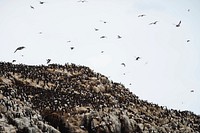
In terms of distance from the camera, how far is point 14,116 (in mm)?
41594

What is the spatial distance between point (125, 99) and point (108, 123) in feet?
67.6

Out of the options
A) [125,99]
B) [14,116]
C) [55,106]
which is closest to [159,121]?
[125,99]

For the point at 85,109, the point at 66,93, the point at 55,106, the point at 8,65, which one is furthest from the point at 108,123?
the point at 8,65

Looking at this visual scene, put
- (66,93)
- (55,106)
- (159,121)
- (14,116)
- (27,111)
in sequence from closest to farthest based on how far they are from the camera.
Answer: (14,116) → (27,111) → (55,106) → (66,93) → (159,121)

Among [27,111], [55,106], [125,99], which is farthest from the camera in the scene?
[125,99]

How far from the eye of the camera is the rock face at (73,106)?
143 ft

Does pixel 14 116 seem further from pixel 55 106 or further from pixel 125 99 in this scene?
pixel 125 99

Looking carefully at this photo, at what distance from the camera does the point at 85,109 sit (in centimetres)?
5447

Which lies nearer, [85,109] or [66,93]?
[85,109]

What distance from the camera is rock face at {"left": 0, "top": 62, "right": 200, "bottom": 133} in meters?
43.5

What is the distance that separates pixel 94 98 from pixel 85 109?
849cm

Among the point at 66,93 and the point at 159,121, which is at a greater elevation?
the point at 66,93

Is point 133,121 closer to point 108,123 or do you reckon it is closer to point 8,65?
point 108,123

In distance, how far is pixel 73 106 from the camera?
54219 mm
